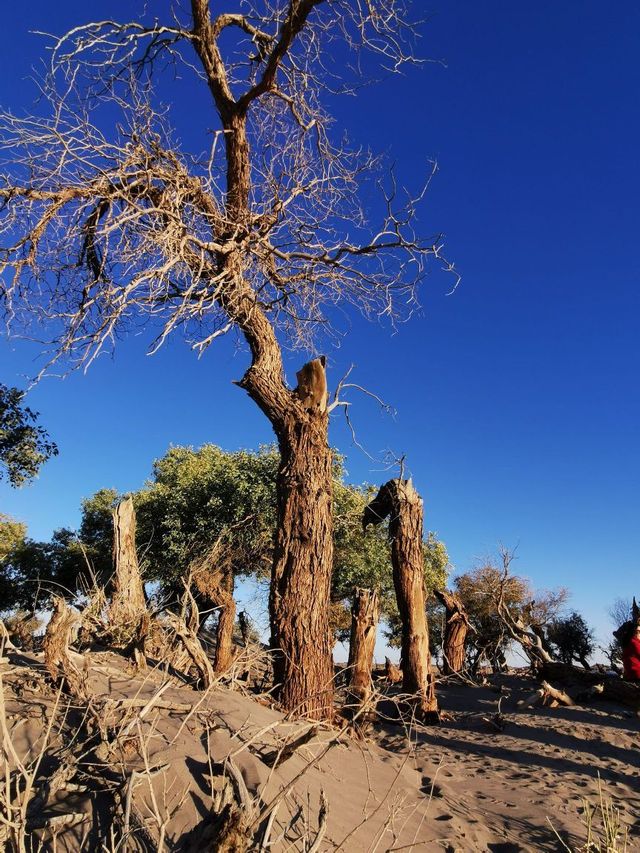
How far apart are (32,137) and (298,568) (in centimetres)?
524

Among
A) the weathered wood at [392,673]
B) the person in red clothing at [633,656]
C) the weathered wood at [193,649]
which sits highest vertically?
the weathered wood at [193,649]

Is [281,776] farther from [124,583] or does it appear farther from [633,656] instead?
[633,656]

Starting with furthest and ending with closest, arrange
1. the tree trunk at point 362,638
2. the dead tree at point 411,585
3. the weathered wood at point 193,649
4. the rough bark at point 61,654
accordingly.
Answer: the dead tree at point 411,585
the tree trunk at point 362,638
the weathered wood at point 193,649
the rough bark at point 61,654

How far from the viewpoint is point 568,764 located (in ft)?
21.1

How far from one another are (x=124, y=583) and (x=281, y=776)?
21.8 feet

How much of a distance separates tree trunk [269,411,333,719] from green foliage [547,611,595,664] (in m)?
23.3

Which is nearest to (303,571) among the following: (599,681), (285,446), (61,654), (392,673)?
(285,446)

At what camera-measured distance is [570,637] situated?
2631 centimetres

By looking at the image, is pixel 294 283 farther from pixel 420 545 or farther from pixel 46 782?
pixel 46 782

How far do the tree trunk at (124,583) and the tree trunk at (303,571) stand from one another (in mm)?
2196

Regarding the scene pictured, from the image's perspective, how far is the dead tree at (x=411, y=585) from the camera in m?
9.70

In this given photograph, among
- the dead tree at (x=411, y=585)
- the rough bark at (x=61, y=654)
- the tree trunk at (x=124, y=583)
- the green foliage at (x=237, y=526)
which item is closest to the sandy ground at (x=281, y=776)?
the rough bark at (x=61, y=654)

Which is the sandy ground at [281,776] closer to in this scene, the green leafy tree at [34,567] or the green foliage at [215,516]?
the green foliage at [215,516]

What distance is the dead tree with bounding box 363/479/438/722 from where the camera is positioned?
9703 mm
